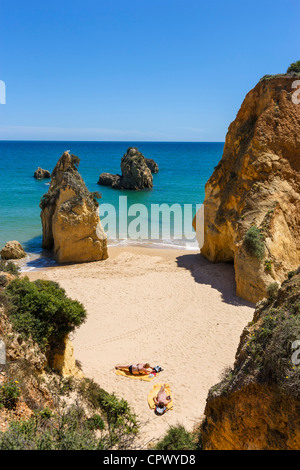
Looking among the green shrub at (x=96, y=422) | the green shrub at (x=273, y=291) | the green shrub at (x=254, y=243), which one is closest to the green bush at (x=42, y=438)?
the green shrub at (x=96, y=422)

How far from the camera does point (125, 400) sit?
30.1 feet

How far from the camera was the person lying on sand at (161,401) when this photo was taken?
9143 mm

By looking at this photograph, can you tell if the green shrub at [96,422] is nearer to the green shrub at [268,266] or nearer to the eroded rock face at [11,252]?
the green shrub at [268,266]

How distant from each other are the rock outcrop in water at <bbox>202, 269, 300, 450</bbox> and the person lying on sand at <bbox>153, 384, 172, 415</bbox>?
2785mm

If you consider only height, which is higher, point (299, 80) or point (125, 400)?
point (299, 80)

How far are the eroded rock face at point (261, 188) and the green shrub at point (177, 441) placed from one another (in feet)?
27.9

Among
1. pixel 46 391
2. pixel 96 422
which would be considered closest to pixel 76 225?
pixel 46 391

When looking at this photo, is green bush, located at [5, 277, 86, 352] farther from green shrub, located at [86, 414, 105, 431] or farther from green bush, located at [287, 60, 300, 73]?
green bush, located at [287, 60, 300, 73]

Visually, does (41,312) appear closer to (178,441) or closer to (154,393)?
(154,393)

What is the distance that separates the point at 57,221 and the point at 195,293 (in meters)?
9.74

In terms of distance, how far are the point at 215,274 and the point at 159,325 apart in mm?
5808

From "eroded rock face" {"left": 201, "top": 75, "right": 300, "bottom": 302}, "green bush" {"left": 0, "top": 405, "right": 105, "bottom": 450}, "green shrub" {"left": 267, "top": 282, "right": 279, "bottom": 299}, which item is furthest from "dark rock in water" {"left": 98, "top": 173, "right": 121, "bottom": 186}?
"green bush" {"left": 0, "top": 405, "right": 105, "bottom": 450}
